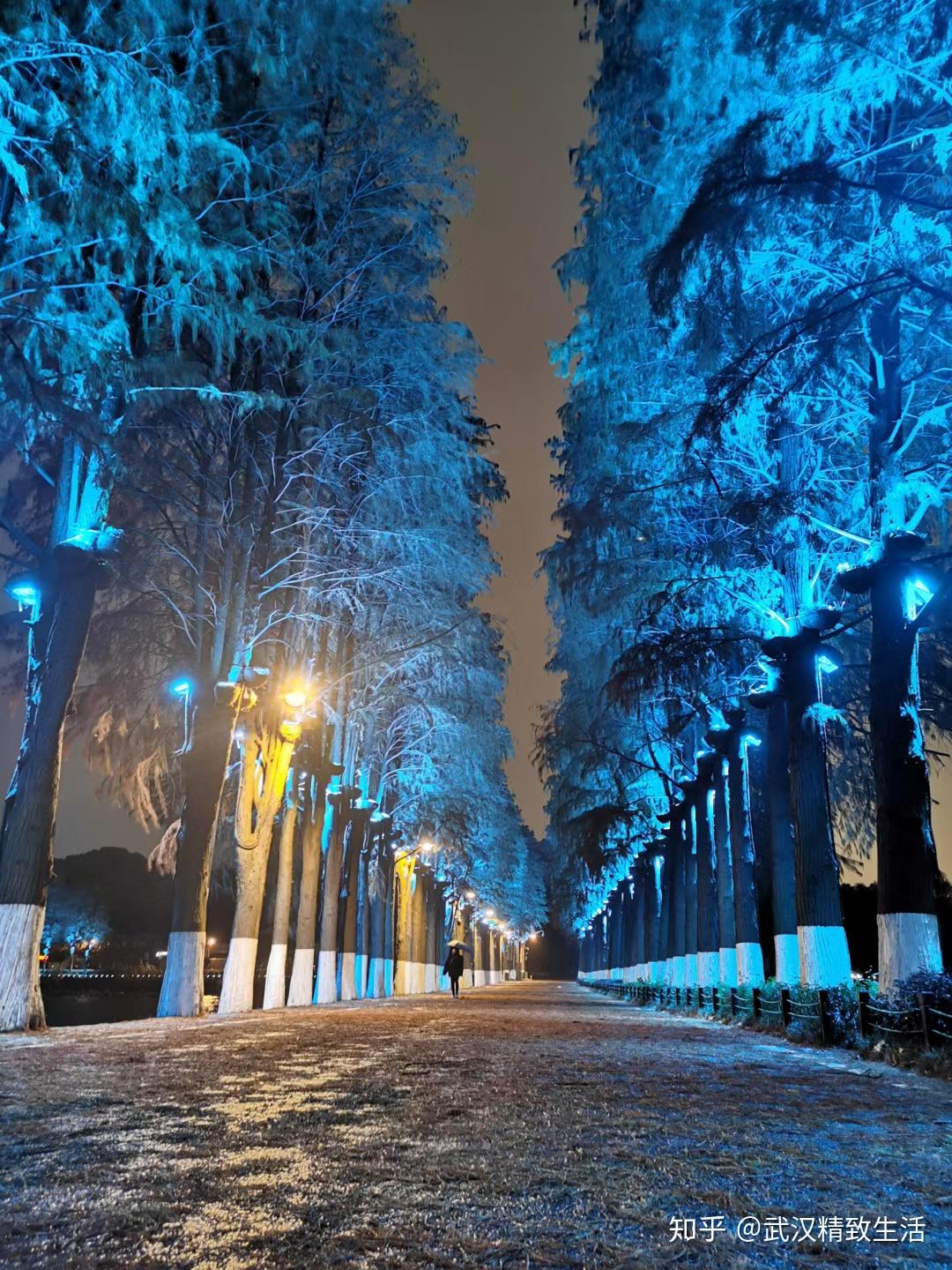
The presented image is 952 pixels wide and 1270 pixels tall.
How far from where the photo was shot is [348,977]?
2734 cm

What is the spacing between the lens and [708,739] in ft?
68.9

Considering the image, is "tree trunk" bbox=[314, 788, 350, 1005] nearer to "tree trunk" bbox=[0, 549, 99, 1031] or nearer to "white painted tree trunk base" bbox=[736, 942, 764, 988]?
"white painted tree trunk base" bbox=[736, 942, 764, 988]

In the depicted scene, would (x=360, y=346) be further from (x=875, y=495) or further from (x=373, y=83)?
(x=875, y=495)

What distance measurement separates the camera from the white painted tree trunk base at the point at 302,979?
21.8 meters

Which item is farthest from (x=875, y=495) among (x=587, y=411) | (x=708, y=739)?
(x=708, y=739)

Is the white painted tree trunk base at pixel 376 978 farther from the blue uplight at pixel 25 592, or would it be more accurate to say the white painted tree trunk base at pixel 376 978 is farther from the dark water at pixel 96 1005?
the blue uplight at pixel 25 592

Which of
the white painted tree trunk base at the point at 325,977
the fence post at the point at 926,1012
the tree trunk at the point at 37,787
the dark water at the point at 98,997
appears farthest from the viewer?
the dark water at the point at 98,997

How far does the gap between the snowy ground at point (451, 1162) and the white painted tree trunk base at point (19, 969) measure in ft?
11.6

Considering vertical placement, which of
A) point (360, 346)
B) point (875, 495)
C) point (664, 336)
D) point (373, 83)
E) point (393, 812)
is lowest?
point (393, 812)

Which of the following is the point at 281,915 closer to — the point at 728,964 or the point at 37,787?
the point at 37,787

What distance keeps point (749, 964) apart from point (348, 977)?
538 inches

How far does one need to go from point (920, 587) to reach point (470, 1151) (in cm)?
1071

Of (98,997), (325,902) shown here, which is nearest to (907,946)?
(325,902)

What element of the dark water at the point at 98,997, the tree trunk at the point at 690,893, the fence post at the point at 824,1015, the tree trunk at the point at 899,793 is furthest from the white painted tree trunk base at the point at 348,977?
the tree trunk at the point at 899,793
